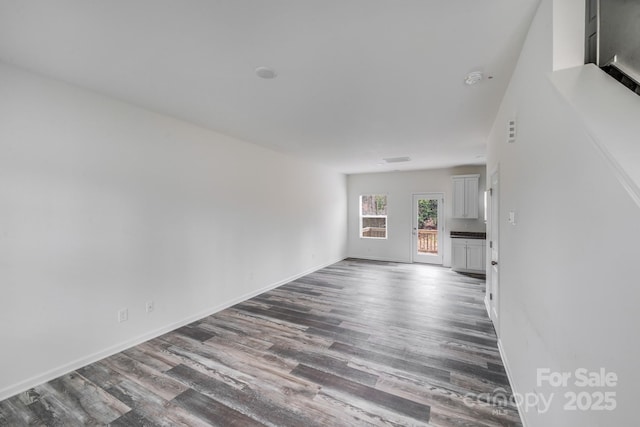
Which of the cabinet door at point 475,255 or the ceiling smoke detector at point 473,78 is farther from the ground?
the ceiling smoke detector at point 473,78

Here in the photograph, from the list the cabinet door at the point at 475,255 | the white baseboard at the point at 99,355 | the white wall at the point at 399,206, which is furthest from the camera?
the white wall at the point at 399,206

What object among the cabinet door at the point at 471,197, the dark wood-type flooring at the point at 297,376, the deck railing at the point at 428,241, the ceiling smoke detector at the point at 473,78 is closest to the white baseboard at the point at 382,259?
the deck railing at the point at 428,241

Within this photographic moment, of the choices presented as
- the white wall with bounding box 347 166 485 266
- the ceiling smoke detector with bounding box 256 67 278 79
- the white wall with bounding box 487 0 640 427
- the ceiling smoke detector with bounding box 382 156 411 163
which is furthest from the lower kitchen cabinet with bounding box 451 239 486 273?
the ceiling smoke detector with bounding box 256 67 278 79

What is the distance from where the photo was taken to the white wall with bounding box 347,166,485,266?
6890 mm

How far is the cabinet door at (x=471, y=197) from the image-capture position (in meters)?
6.43

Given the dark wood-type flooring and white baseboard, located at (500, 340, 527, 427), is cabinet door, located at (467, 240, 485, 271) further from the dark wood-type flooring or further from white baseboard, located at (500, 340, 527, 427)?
white baseboard, located at (500, 340, 527, 427)

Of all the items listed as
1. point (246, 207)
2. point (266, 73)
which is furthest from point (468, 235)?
point (266, 73)

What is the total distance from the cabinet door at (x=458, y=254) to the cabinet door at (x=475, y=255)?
0.28 feet

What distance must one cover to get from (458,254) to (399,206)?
204cm

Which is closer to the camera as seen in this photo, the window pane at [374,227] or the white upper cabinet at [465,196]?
the white upper cabinet at [465,196]

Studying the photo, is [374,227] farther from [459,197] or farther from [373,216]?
[459,197]

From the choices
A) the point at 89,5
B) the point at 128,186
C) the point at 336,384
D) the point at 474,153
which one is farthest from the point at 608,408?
the point at 474,153

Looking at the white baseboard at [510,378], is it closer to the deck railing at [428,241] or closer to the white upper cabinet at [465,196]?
the white upper cabinet at [465,196]

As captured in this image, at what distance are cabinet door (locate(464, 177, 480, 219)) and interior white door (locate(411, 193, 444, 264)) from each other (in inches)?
25.4
